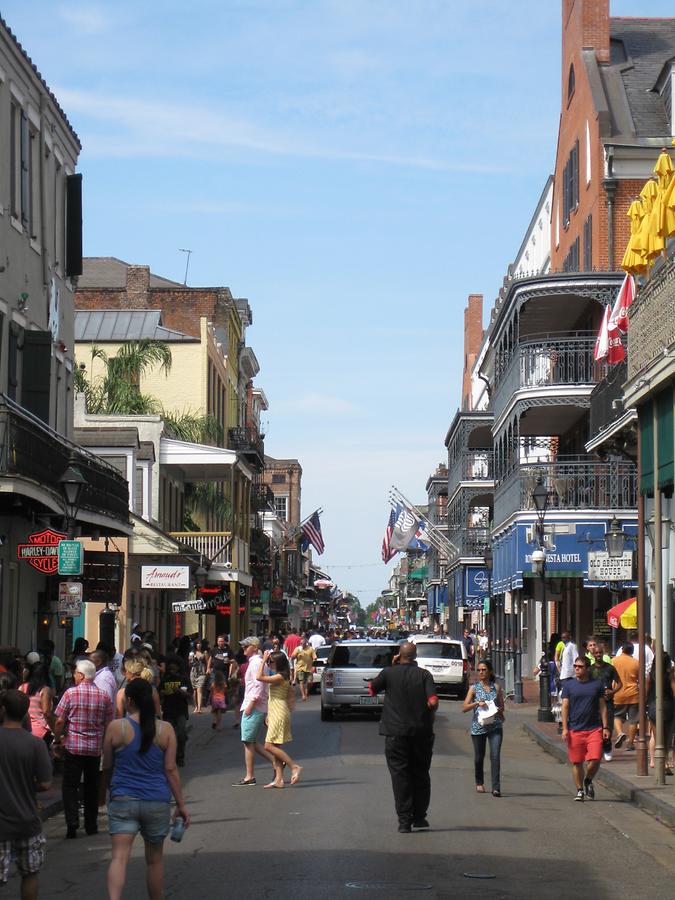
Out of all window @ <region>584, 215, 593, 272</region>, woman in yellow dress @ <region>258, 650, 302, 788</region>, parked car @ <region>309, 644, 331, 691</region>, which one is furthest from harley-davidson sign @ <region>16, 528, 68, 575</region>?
window @ <region>584, 215, 593, 272</region>

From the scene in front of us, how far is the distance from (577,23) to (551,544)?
1601 cm

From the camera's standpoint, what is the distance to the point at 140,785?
32.6 feet

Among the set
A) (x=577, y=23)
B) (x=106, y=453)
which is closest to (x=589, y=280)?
(x=577, y=23)

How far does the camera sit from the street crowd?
9406 mm

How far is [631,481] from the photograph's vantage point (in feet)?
129

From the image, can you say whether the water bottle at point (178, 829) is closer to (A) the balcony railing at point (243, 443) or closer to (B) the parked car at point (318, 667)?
(B) the parked car at point (318, 667)

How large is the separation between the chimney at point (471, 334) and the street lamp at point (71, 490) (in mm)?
65411

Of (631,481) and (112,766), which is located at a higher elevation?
(631,481)

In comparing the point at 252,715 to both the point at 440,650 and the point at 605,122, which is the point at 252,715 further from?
the point at 605,122

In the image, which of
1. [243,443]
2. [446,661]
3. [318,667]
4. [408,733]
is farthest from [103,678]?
[243,443]

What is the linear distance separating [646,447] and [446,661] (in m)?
21.4

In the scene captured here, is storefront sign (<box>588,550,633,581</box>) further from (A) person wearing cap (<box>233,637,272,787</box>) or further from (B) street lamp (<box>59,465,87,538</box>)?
(B) street lamp (<box>59,465,87,538</box>)

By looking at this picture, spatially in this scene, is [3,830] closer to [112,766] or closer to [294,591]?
[112,766]

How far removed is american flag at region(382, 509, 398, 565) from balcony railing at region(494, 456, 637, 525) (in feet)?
91.7
